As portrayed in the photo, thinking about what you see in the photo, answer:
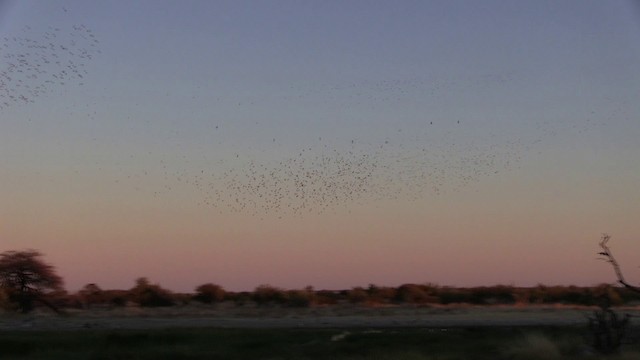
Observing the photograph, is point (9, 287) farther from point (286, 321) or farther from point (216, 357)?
point (216, 357)

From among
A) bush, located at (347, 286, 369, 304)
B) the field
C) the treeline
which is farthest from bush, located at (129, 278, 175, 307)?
the field

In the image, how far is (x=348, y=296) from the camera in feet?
285

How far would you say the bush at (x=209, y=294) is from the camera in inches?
3364

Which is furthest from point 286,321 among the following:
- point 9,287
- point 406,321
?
point 9,287

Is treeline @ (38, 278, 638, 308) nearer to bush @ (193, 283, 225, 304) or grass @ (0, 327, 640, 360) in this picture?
bush @ (193, 283, 225, 304)

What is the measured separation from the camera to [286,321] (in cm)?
4831

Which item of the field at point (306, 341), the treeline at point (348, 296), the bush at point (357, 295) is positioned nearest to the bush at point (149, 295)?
the treeline at point (348, 296)

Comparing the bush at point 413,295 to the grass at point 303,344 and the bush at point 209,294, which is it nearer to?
the bush at point 209,294

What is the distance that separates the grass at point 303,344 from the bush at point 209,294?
45482 millimetres

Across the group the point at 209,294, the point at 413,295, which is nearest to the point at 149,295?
the point at 209,294

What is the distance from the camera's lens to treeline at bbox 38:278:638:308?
3100 inches

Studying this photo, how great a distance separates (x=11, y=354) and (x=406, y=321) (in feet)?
61.8

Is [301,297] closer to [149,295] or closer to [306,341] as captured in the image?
[149,295]

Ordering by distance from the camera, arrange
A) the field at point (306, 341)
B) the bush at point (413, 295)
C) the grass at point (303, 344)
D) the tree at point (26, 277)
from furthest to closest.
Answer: the bush at point (413, 295), the tree at point (26, 277), the field at point (306, 341), the grass at point (303, 344)
